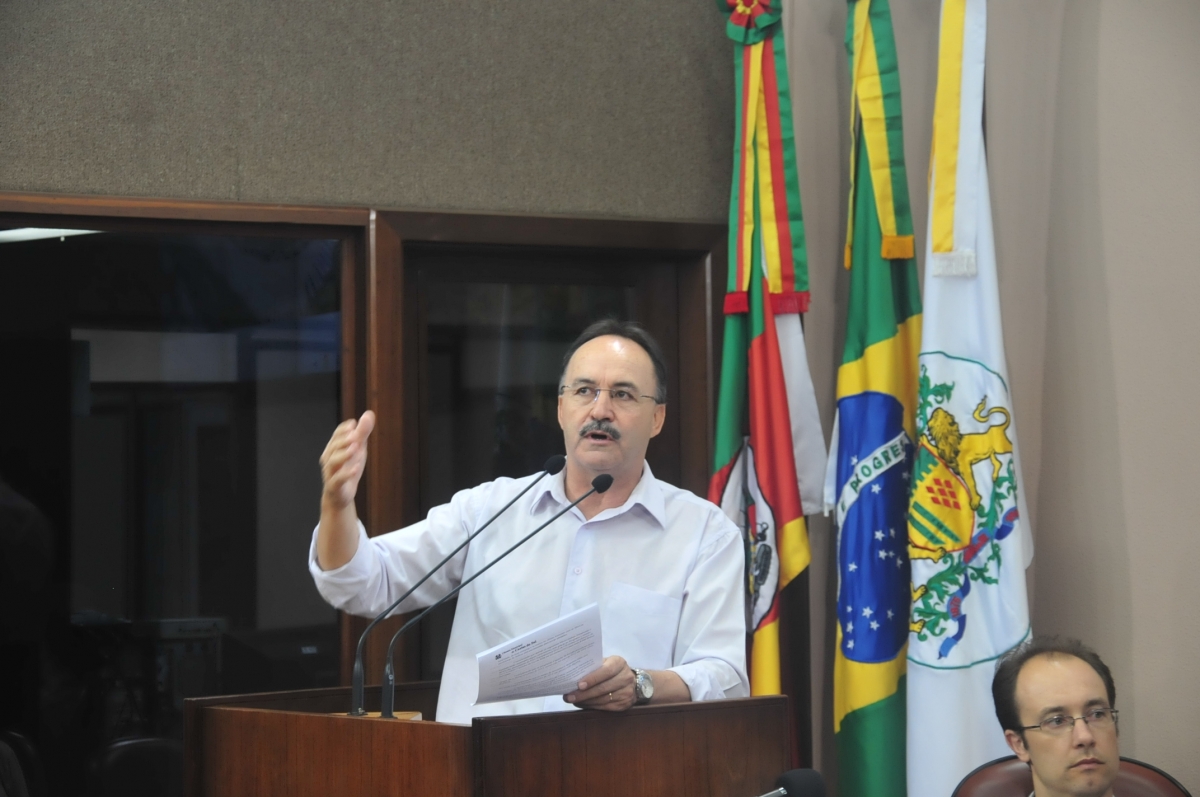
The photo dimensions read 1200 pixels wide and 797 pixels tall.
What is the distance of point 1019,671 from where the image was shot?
7.38 ft

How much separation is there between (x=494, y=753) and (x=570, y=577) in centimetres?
80

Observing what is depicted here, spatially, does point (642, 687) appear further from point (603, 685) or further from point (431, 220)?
point (431, 220)

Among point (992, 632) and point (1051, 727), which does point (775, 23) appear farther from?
point (1051, 727)

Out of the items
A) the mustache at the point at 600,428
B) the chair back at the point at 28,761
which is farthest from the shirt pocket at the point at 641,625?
the chair back at the point at 28,761

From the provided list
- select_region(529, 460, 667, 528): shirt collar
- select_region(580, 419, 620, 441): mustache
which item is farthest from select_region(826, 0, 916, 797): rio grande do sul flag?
select_region(580, 419, 620, 441): mustache

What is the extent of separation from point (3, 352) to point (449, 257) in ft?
3.75

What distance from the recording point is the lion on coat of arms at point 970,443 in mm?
2664

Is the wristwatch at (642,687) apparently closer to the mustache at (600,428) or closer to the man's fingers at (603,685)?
the man's fingers at (603,685)

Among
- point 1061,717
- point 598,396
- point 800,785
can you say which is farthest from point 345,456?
point 1061,717

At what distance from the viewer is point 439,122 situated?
3.10 m

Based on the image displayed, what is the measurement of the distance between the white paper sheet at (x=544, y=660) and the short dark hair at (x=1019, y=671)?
98cm

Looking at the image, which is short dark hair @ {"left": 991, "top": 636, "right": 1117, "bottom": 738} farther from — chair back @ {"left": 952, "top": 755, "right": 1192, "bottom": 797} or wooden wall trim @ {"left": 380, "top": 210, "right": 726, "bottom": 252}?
wooden wall trim @ {"left": 380, "top": 210, "right": 726, "bottom": 252}

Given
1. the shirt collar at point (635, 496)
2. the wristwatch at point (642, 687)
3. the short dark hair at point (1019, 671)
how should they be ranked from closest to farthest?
the wristwatch at point (642, 687), the short dark hair at point (1019, 671), the shirt collar at point (635, 496)

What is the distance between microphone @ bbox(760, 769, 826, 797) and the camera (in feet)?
5.20
